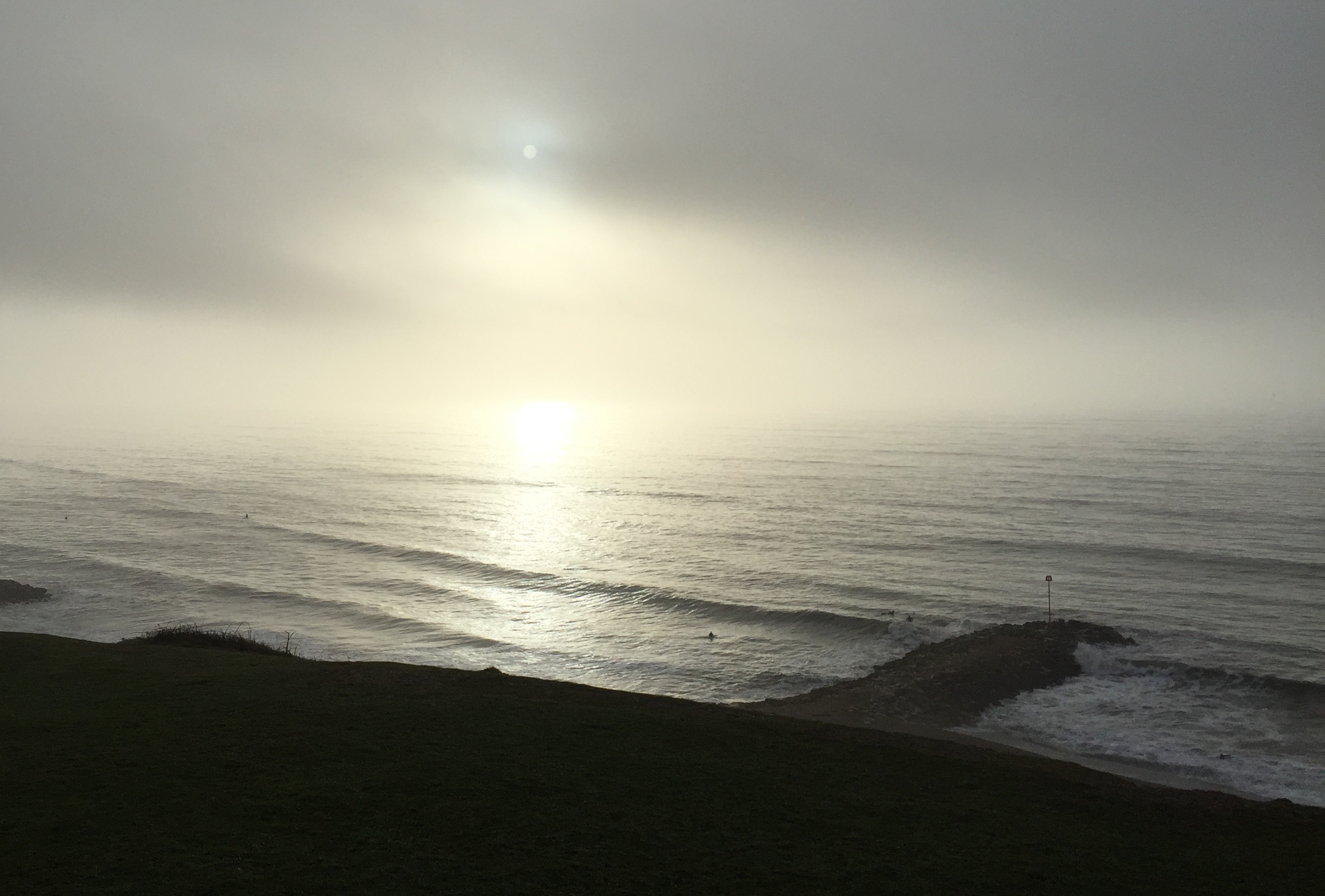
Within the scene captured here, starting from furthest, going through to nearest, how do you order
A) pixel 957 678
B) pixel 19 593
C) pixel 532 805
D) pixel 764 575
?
1. pixel 764 575
2. pixel 19 593
3. pixel 957 678
4. pixel 532 805

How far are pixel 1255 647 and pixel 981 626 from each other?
35.8 feet

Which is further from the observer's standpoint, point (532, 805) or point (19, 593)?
point (19, 593)

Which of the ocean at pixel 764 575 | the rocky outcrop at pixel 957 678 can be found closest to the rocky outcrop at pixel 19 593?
the ocean at pixel 764 575

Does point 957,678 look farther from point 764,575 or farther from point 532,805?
point 532,805

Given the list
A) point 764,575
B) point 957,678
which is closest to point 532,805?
point 957,678

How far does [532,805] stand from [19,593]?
44.1 metres

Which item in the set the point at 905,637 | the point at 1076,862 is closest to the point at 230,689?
the point at 1076,862

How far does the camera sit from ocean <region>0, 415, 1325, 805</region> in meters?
31.8

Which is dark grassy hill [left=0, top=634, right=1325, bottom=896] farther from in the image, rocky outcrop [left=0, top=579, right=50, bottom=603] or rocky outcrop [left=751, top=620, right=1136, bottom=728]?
rocky outcrop [left=0, top=579, right=50, bottom=603]

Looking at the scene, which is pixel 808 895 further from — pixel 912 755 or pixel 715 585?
pixel 715 585

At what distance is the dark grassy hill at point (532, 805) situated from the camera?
40.8 ft

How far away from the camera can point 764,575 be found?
5128 centimetres

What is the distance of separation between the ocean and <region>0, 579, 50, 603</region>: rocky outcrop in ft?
4.31

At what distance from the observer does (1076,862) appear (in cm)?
1442
